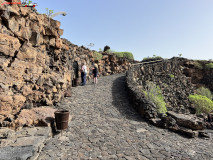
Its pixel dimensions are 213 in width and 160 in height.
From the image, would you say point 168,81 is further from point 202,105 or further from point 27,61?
point 27,61

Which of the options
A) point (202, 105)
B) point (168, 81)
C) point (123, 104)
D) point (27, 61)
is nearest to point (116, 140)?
point (123, 104)

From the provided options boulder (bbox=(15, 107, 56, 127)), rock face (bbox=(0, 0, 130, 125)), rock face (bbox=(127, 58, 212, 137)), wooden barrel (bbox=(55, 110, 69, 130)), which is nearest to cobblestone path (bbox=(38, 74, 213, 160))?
wooden barrel (bbox=(55, 110, 69, 130))

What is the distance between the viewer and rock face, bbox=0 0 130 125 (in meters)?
4.07

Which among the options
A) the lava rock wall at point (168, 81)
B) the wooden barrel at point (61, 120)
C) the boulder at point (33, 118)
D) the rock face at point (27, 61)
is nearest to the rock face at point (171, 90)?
the lava rock wall at point (168, 81)

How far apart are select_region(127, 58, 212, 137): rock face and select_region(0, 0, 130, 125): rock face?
14.4ft

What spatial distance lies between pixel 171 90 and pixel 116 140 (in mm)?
11315

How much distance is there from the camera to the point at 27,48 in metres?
5.06

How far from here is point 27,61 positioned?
16.8ft

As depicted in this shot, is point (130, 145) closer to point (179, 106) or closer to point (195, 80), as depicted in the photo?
point (179, 106)

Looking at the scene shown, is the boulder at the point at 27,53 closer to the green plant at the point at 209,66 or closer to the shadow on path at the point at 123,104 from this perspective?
the shadow on path at the point at 123,104

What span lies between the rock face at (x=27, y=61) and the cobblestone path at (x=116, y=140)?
1.42 meters

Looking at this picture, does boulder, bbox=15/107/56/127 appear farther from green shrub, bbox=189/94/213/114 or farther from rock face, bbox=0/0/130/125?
green shrub, bbox=189/94/213/114

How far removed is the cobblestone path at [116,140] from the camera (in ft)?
11.8

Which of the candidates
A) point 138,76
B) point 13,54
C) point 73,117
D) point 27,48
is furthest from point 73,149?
point 138,76
